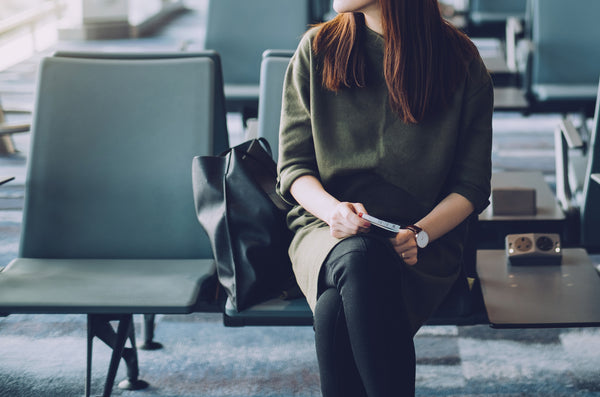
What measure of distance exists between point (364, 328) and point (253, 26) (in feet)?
8.31

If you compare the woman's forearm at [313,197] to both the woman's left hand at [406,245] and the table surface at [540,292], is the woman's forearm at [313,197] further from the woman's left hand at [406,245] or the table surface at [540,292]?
the table surface at [540,292]

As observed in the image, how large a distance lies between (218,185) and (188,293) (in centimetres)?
25

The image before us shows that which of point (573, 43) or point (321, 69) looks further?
point (573, 43)

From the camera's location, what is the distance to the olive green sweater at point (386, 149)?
1.59 metres

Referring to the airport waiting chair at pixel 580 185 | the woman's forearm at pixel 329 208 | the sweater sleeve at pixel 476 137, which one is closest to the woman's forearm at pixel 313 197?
the woman's forearm at pixel 329 208

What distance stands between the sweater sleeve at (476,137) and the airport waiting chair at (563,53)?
2.12 m

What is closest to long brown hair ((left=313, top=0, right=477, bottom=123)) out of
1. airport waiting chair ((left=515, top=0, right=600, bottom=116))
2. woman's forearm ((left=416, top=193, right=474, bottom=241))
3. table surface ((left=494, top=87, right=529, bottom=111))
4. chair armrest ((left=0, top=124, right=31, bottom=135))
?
woman's forearm ((left=416, top=193, right=474, bottom=241))

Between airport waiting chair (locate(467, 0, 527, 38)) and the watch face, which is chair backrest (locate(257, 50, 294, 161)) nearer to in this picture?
the watch face

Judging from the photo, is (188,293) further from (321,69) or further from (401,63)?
(401,63)

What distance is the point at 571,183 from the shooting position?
7.62 ft

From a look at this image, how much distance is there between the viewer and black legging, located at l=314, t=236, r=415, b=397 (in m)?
1.31

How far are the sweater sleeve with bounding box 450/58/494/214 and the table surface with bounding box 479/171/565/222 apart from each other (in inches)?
22.4

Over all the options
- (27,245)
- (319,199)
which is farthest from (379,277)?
(27,245)

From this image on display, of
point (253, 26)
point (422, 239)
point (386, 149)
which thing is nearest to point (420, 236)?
point (422, 239)
